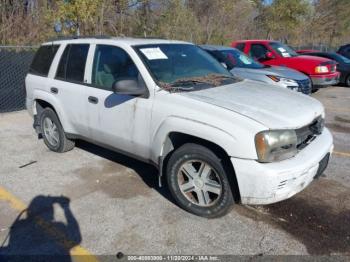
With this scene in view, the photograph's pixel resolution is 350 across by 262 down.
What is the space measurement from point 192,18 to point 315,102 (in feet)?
52.4

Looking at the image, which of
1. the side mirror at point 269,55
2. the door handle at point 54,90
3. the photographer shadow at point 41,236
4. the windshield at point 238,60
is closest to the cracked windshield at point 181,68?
the door handle at point 54,90

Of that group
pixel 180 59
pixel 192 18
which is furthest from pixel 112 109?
pixel 192 18

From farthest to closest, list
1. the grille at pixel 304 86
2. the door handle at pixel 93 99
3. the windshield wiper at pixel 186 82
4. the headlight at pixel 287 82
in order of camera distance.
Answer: the grille at pixel 304 86
the headlight at pixel 287 82
the door handle at pixel 93 99
the windshield wiper at pixel 186 82

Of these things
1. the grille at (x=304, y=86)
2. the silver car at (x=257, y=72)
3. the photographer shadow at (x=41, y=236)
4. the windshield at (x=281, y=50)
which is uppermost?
the windshield at (x=281, y=50)

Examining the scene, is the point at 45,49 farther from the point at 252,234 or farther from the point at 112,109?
the point at 252,234

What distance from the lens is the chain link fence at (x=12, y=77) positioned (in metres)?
8.41

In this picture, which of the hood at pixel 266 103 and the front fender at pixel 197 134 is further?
the hood at pixel 266 103

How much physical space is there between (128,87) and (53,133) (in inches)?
92.4

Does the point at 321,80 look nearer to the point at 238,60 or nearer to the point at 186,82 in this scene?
the point at 238,60

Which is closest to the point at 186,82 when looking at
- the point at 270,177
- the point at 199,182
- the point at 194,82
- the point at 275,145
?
the point at 194,82

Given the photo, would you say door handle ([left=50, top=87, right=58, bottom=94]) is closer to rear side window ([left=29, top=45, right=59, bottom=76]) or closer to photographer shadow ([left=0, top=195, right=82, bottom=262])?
rear side window ([left=29, top=45, right=59, bottom=76])

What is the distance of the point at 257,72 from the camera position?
8.03 metres

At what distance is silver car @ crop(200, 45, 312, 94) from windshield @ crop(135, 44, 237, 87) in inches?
121

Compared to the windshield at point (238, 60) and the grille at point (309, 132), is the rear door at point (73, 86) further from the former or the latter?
the windshield at point (238, 60)
